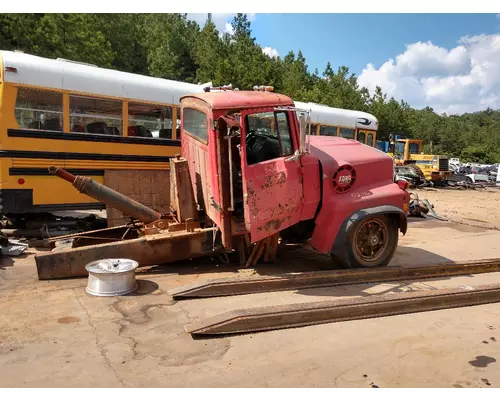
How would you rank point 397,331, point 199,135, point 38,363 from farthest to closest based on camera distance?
point 199,135 → point 397,331 → point 38,363

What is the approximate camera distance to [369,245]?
255 inches

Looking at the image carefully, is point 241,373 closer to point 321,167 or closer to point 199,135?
point 321,167

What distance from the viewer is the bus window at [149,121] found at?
9.09 m

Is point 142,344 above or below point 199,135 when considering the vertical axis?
below

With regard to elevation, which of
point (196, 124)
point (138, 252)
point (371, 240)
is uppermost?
point (196, 124)

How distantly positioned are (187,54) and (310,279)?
37.7m

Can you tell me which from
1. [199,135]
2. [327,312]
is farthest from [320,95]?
[327,312]

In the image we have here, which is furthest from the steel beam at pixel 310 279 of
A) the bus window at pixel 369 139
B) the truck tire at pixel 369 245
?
the bus window at pixel 369 139

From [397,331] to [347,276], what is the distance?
1.59 meters

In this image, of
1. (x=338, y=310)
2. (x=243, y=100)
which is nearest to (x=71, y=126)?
(x=243, y=100)

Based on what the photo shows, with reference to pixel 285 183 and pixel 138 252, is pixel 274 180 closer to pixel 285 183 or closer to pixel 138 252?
pixel 285 183

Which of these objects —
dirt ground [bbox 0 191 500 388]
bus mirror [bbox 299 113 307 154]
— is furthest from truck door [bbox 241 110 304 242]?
dirt ground [bbox 0 191 500 388]

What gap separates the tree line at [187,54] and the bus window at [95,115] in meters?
15.3

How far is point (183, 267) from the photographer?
6.77 meters
